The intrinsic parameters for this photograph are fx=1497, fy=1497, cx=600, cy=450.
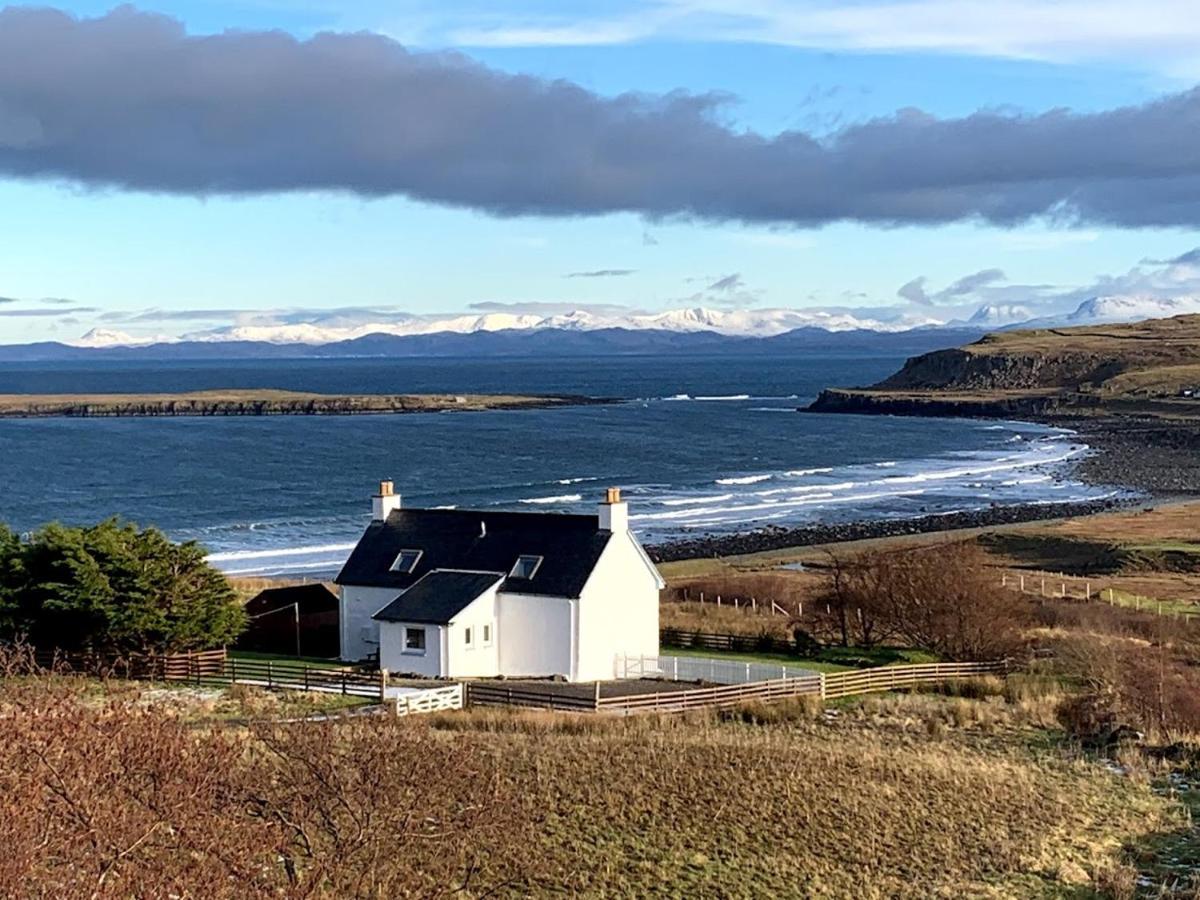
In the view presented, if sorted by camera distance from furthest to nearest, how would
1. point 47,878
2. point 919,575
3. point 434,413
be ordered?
point 434,413 → point 919,575 → point 47,878

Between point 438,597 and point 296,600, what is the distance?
6118 mm

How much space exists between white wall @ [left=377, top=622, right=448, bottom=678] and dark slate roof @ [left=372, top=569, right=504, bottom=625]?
22 centimetres

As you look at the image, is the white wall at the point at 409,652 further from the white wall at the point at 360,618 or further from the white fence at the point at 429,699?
the white fence at the point at 429,699

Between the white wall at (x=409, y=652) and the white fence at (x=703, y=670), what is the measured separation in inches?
173

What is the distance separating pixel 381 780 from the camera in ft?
46.3

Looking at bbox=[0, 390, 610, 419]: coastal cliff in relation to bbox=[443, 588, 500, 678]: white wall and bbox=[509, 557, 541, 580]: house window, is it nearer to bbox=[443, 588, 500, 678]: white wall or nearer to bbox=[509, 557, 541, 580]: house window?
bbox=[509, 557, 541, 580]: house window

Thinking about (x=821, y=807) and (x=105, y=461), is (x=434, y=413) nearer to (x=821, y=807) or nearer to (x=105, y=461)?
(x=105, y=461)

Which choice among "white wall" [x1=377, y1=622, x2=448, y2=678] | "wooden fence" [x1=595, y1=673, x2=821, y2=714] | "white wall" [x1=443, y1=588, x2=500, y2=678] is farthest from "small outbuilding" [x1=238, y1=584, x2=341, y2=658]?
"wooden fence" [x1=595, y1=673, x2=821, y2=714]

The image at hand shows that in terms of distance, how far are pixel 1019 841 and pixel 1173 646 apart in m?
17.9

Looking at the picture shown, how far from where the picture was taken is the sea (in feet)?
262

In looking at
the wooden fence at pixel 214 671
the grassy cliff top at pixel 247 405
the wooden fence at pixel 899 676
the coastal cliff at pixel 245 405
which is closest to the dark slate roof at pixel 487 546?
the wooden fence at pixel 214 671

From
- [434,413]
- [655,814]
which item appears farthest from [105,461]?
[655,814]

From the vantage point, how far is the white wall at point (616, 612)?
34438mm

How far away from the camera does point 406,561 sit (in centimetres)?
3697
